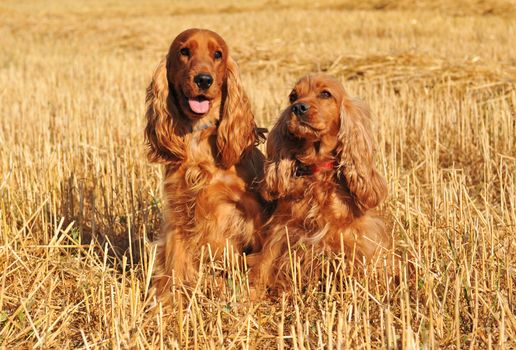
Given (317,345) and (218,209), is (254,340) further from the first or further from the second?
(218,209)

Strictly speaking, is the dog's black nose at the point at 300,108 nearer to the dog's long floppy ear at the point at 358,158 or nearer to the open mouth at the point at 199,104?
the dog's long floppy ear at the point at 358,158

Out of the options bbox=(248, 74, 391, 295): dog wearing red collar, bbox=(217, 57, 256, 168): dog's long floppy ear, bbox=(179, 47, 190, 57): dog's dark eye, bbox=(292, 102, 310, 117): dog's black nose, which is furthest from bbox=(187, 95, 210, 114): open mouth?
bbox=(292, 102, 310, 117): dog's black nose

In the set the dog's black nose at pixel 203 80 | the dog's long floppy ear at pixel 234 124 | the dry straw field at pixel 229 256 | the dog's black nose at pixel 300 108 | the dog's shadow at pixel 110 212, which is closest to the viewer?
the dry straw field at pixel 229 256

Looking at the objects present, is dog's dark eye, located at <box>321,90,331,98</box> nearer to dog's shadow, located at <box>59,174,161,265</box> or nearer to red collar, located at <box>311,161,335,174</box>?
red collar, located at <box>311,161,335,174</box>

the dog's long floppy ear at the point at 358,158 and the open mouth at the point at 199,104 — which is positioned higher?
the open mouth at the point at 199,104

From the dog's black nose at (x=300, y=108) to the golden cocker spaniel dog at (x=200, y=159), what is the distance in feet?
1.31

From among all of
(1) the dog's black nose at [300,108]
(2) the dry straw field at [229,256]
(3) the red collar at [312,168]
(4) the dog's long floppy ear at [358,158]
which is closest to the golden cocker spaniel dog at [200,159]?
(2) the dry straw field at [229,256]

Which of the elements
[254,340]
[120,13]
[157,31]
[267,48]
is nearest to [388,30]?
[267,48]

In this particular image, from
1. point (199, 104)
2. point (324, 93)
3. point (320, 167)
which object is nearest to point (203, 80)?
point (199, 104)

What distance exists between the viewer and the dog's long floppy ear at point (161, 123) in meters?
3.67

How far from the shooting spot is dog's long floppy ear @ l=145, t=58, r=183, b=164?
3666 mm

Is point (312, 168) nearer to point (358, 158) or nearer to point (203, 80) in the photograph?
point (358, 158)

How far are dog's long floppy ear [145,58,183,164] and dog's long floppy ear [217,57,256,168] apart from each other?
24 cm

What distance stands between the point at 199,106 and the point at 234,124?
0.21 meters
